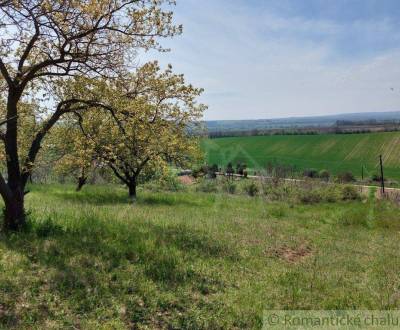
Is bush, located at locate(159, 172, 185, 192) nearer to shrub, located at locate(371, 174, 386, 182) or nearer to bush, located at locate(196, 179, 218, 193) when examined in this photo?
bush, located at locate(196, 179, 218, 193)

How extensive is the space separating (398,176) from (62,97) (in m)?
67.1

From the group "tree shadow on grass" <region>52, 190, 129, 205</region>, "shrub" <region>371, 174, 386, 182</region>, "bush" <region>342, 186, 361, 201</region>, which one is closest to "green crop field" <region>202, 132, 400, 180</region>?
"shrub" <region>371, 174, 386, 182</region>

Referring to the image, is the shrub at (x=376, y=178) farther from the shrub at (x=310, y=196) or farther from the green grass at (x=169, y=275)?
the green grass at (x=169, y=275)

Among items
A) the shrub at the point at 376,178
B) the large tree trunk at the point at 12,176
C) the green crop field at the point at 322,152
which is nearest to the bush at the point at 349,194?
the green crop field at the point at 322,152

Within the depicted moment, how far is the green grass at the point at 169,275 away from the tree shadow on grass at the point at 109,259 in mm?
17

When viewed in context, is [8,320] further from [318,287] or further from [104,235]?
[318,287]

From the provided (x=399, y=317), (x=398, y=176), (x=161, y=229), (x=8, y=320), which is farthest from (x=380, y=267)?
(x=398, y=176)

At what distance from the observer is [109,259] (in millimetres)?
6418

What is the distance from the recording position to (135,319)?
15.2 ft

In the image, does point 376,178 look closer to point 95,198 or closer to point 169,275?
point 95,198

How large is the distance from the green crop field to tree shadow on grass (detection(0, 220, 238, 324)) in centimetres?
5079

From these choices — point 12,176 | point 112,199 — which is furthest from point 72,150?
point 12,176

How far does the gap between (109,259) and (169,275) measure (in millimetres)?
1164

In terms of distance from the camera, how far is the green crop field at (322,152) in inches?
2777
